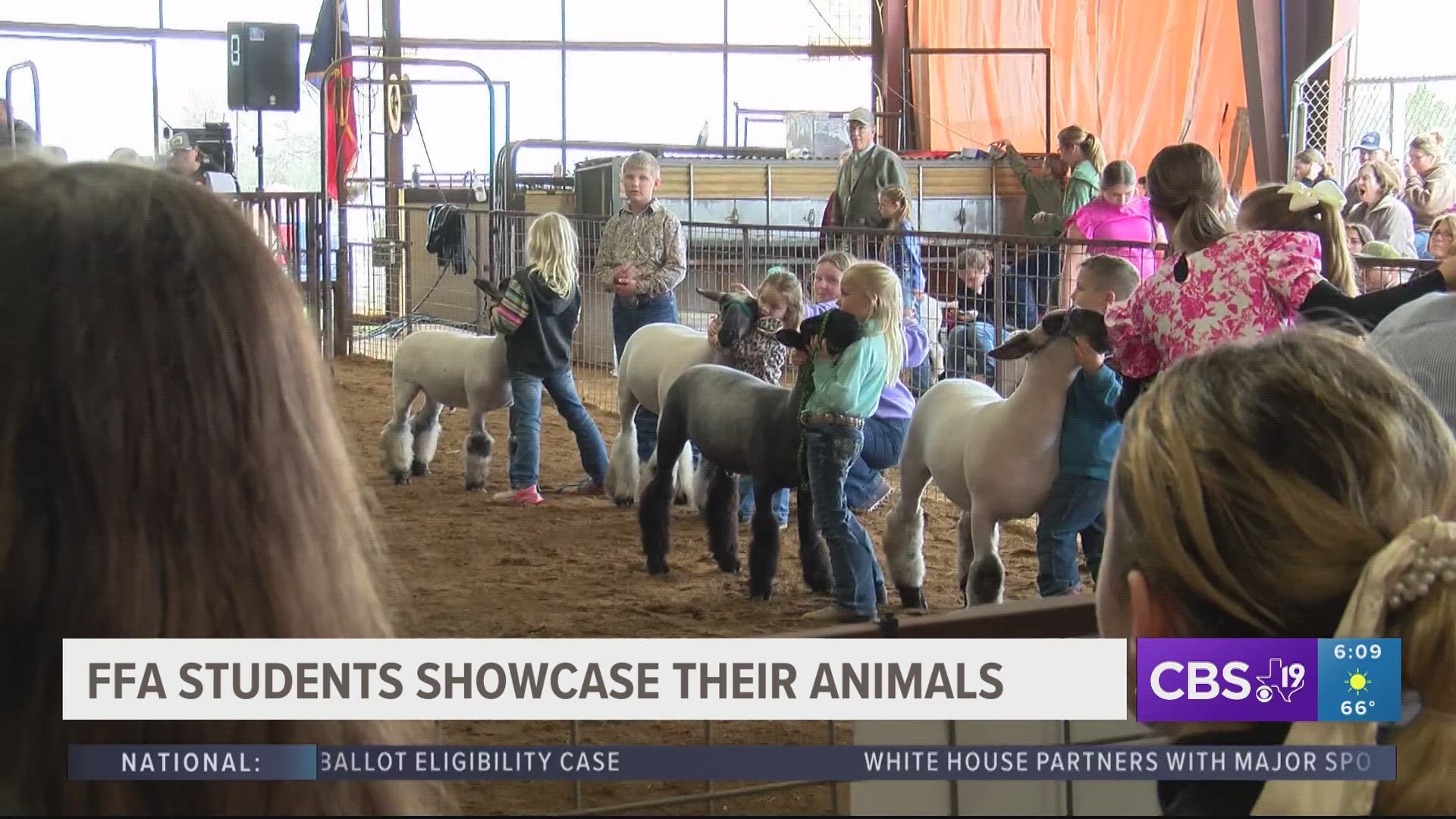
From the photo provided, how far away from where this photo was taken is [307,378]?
1.09 meters

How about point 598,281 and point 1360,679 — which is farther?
point 598,281

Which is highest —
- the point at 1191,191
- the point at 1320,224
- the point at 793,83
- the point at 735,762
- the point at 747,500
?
the point at 793,83

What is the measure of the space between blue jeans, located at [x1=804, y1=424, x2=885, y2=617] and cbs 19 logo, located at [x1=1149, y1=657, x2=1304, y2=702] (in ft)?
12.5

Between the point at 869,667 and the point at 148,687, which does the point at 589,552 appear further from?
the point at 148,687

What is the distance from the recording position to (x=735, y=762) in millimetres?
1753

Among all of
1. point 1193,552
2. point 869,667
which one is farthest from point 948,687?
point 1193,552

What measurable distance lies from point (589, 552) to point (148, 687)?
18.6ft

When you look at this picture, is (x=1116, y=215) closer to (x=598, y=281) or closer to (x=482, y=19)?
(x=598, y=281)

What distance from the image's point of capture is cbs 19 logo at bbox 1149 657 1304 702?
124 cm

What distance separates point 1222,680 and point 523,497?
6.73m

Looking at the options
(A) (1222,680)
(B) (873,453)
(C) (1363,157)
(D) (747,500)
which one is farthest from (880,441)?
(C) (1363,157)

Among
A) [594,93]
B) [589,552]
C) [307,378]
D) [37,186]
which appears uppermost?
[594,93]

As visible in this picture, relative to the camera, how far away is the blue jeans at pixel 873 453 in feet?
19.2

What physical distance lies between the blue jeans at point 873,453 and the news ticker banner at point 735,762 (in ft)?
13.4
